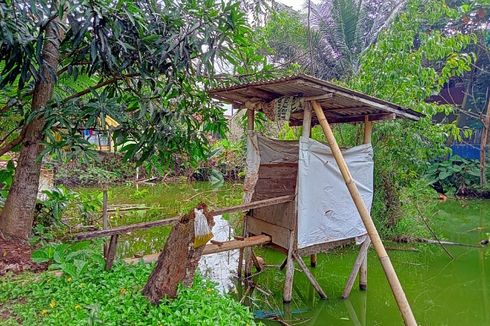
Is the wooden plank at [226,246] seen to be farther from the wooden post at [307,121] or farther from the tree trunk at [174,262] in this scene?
the wooden post at [307,121]

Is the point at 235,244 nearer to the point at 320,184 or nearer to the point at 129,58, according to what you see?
the point at 320,184

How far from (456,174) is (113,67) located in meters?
11.4

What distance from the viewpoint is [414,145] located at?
5.91 meters

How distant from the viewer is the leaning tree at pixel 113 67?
8.79 feet

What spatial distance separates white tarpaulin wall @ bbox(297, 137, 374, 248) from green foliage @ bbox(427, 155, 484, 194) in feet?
26.5

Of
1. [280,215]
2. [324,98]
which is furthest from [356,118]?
[280,215]

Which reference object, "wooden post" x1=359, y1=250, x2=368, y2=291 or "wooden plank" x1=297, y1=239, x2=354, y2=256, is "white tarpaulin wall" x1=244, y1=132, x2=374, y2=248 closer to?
"wooden plank" x1=297, y1=239, x2=354, y2=256

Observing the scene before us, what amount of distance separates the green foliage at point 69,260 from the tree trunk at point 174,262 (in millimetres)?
654

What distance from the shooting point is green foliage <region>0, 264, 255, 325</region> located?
238cm

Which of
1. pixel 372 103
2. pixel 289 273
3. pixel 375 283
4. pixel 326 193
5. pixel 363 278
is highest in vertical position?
pixel 372 103

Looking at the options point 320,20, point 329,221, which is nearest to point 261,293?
point 329,221

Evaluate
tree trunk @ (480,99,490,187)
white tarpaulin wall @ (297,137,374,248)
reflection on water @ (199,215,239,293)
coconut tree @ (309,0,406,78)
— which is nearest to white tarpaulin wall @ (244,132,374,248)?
white tarpaulin wall @ (297,137,374,248)

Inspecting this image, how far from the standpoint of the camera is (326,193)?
13.8ft

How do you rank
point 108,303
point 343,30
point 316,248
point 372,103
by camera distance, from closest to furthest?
point 108,303, point 372,103, point 316,248, point 343,30
